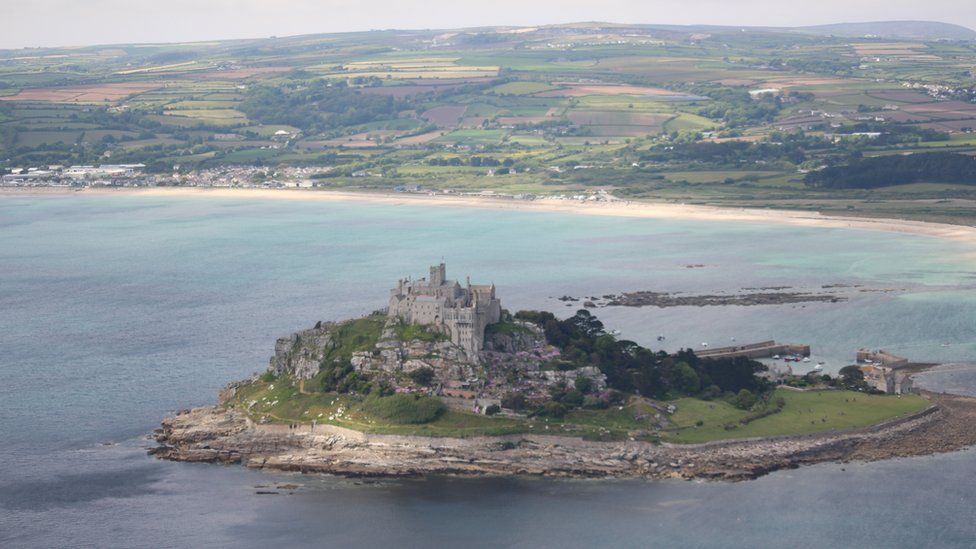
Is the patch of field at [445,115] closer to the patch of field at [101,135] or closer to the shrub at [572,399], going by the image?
the patch of field at [101,135]

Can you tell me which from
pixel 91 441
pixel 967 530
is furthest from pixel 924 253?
pixel 91 441

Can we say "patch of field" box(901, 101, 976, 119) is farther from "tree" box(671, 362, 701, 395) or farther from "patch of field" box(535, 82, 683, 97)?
"tree" box(671, 362, 701, 395)

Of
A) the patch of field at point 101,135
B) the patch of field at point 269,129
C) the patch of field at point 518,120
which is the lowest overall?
the patch of field at point 269,129

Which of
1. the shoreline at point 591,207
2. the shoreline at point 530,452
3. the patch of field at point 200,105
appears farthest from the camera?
the patch of field at point 200,105

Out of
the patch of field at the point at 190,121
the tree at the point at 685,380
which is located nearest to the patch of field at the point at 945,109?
the patch of field at the point at 190,121

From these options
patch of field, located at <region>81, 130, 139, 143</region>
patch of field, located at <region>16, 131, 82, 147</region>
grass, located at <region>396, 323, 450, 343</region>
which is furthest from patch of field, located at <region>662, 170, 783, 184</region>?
grass, located at <region>396, 323, 450, 343</region>
